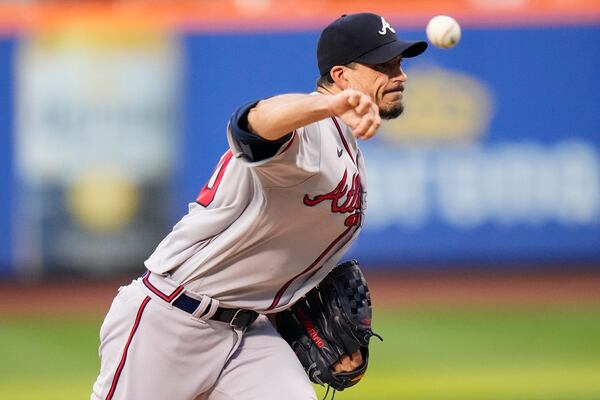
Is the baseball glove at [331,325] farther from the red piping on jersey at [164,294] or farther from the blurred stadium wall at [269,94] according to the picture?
the blurred stadium wall at [269,94]

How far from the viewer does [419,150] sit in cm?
1213

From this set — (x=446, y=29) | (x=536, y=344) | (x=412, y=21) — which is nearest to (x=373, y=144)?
(x=412, y=21)

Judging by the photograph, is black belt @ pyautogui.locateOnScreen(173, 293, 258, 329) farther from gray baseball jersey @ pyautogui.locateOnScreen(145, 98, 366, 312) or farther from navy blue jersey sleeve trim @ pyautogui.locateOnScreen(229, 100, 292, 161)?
navy blue jersey sleeve trim @ pyautogui.locateOnScreen(229, 100, 292, 161)

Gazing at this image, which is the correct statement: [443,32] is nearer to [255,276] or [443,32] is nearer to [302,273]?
[302,273]

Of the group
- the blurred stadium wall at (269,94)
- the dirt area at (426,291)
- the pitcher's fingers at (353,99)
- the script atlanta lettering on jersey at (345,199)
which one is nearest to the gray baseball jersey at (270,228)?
the script atlanta lettering on jersey at (345,199)

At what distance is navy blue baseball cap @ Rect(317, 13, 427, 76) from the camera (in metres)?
4.56

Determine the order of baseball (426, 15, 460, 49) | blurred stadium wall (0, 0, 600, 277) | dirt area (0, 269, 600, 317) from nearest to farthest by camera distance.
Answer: baseball (426, 15, 460, 49), dirt area (0, 269, 600, 317), blurred stadium wall (0, 0, 600, 277)

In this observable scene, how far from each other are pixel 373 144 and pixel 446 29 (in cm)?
712

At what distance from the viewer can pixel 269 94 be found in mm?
12258

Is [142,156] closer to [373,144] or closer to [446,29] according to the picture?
[373,144]

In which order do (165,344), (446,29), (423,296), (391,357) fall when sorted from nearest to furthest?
(165,344), (446,29), (391,357), (423,296)

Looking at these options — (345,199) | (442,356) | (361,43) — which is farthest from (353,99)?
(442,356)

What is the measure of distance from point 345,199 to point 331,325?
2.11 ft

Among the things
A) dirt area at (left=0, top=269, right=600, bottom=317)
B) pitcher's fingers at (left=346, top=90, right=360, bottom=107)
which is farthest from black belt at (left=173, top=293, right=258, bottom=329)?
dirt area at (left=0, top=269, right=600, bottom=317)
